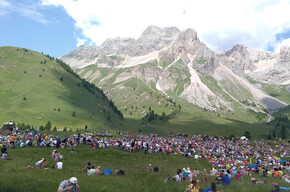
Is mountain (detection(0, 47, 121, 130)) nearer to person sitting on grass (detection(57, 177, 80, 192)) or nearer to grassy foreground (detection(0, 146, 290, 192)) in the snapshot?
grassy foreground (detection(0, 146, 290, 192))

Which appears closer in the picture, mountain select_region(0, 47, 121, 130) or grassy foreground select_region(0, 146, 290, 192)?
grassy foreground select_region(0, 146, 290, 192)

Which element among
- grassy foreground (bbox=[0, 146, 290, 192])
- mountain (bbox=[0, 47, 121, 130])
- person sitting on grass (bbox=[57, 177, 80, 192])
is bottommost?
grassy foreground (bbox=[0, 146, 290, 192])

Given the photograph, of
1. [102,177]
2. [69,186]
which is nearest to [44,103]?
[102,177]

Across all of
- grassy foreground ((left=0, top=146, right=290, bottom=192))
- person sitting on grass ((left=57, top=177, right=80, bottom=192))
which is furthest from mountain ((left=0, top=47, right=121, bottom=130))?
person sitting on grass ((left=57, top=177, right=80, bottom=192))

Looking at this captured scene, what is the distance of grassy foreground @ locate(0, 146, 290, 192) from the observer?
17375 millimetres

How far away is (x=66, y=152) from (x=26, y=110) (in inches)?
4124

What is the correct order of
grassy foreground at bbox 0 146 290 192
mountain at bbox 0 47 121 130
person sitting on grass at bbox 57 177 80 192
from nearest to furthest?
person sitting on grass at bbox 57 177 80 192 < grassy foreground at bbox 0 146 290 192 < mountain at bbox 0 47 121 130

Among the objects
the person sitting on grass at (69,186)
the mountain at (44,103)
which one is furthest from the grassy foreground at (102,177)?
the mountain at (44,103)

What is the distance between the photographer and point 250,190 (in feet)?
61.2

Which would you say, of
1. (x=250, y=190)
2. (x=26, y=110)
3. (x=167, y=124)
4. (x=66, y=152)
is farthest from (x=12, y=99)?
(x=250, y=190)

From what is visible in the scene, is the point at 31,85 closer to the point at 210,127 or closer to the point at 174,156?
the point at 210,127

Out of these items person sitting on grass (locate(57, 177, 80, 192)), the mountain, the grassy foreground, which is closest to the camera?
person sitting on grass (locate(57, 177, 80, 192))

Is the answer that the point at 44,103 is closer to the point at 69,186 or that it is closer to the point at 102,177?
the point at 102,177

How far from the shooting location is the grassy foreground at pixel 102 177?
1738 centimetres
